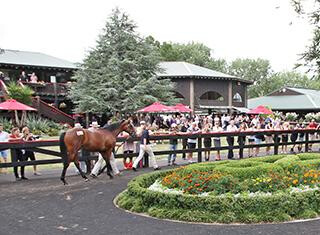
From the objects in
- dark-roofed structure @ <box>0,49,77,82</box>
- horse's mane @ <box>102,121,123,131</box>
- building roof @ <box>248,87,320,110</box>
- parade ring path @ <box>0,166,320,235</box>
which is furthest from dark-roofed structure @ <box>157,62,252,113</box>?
parade ring path @ <box>0,166,320,235</box>

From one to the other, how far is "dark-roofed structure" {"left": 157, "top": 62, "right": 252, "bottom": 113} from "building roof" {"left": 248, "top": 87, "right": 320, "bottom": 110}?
7.50m

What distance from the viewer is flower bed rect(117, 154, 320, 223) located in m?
6.33

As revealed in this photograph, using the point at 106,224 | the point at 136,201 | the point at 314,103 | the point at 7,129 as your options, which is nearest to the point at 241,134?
the point at 136,201

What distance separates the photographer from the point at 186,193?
7043 millimetres

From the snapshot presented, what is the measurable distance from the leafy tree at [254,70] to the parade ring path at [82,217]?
7523cm

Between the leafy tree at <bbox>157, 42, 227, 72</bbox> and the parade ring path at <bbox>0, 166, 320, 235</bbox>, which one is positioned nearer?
the parade ring path at <bbox>0, 166, 320, 235</bbox>

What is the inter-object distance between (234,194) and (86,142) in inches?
210

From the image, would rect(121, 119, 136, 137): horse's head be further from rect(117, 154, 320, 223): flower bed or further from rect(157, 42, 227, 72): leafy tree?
rect(157, 42, 227, 72): leafy tree

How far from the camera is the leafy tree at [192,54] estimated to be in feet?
209

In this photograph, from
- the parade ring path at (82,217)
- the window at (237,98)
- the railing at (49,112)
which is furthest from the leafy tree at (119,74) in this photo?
the window at (237,98)

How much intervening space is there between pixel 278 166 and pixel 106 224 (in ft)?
13.2

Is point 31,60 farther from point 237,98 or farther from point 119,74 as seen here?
point 237,98

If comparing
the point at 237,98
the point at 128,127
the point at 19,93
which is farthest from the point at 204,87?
the point at 128,127

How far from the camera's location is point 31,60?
36.9 m
